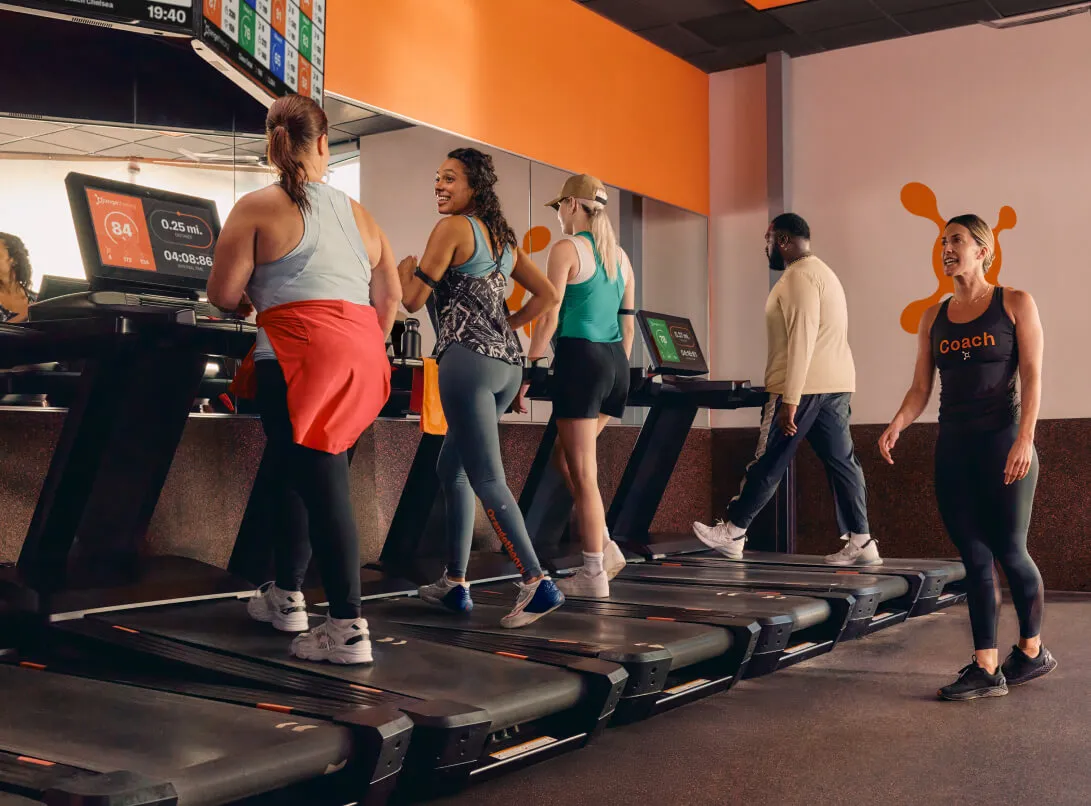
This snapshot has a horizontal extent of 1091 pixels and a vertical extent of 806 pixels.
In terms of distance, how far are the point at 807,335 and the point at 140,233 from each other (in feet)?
8.33

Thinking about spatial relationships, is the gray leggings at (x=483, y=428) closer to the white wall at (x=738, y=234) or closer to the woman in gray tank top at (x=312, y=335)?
the woman in gray tank top at (x=312, y=335)

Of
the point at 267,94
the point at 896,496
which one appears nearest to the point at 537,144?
the point at 267,94

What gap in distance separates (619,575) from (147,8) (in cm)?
260

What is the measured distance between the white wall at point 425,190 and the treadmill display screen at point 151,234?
125 centimetres

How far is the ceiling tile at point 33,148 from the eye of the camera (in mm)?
3732

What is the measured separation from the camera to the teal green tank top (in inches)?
139

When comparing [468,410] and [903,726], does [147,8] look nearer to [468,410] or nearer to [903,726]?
[468,410]

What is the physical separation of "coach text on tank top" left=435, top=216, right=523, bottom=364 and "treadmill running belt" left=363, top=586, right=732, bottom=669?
2.44 ft

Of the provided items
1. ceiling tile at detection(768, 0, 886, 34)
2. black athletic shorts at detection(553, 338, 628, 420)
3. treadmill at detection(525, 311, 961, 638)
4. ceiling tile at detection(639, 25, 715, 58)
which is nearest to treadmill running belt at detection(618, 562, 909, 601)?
treadmill at detection(525, 311, 961, 638)

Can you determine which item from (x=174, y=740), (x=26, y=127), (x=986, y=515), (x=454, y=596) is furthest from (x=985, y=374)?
(x=26, y=127)

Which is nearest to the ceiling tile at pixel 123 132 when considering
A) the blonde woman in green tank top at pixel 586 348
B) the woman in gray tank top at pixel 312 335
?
the blonde woman in green tank top at pixel 586 348

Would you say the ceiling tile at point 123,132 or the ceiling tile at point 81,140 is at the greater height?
the ceiling tile at point 123,132

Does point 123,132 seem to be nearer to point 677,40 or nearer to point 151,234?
point 151,234

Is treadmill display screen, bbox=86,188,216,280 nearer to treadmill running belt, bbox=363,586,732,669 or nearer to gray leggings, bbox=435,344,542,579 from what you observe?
gray leggings, bbox=435,344,542,579
